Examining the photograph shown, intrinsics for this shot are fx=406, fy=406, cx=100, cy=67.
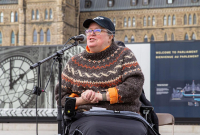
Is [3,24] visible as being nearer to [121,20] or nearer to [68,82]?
[121,20]

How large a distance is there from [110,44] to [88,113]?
64 cm

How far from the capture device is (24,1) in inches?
1992

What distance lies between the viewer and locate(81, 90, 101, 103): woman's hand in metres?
3.14

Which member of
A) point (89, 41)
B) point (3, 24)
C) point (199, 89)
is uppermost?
point (3, 24)

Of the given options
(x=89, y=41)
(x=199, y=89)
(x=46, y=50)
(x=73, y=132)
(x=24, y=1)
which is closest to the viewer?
(x=73, y=132)

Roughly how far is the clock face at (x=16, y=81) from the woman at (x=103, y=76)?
5.90 metres

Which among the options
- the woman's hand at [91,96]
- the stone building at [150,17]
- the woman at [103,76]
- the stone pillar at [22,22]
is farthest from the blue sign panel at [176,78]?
the stone building at [150,17]

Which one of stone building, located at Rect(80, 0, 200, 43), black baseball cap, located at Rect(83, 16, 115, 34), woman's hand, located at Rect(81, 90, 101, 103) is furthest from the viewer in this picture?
stone building, located at Rect(80, 0, 200, 43)

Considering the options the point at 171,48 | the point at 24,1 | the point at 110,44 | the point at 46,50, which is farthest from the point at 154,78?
the point at 24,1

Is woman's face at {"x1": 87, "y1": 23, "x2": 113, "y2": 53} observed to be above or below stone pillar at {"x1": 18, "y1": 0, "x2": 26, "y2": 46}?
below

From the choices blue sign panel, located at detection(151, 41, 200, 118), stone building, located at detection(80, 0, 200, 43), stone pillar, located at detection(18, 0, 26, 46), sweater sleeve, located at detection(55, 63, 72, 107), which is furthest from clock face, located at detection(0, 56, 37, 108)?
stone building, located at detection(80, 0, 200, 43)

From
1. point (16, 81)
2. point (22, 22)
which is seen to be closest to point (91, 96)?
point (16, 81)

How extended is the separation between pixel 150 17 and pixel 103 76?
53.3m

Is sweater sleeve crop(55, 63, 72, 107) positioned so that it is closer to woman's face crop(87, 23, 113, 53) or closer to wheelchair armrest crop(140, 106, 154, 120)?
woman's face crop(87, 23, 113, 53)
